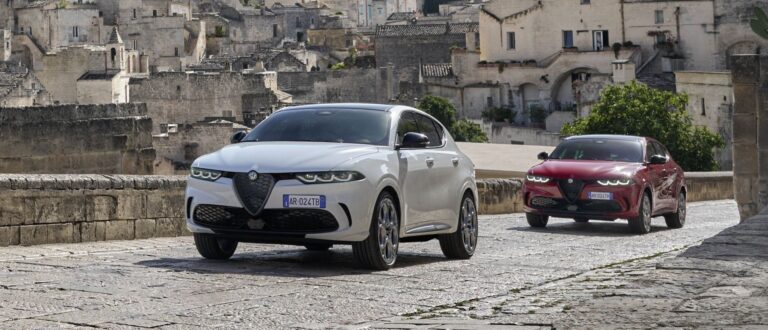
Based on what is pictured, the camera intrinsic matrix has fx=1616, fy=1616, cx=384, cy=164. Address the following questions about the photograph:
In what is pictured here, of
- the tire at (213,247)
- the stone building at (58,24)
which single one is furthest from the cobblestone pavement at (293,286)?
the stone building at (58,24)

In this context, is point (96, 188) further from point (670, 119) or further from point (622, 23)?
point (622, 23)

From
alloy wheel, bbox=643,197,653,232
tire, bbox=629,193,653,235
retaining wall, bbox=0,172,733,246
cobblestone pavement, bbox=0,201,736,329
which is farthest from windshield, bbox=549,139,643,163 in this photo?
retaining wall, bbox=0,172,733,246

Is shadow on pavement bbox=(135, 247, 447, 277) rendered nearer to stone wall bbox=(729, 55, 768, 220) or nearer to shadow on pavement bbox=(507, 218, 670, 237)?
shadow on pavement bbox=(507, 218, 670, 237)

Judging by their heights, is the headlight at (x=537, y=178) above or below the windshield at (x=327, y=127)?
below

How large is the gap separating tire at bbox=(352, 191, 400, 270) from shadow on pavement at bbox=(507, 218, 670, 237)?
7666 mm

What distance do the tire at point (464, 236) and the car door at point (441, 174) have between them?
0.18 metres

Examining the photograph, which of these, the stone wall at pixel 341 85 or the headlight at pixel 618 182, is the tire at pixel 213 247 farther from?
the stone wall at pixel 341 85

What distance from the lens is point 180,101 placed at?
8794 centimetres

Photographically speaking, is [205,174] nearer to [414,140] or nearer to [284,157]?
[284,157]

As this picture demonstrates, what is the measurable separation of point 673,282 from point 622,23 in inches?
2799

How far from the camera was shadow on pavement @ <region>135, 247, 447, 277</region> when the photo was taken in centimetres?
1237

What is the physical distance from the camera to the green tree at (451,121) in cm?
7381

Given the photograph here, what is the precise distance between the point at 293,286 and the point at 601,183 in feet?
33.4

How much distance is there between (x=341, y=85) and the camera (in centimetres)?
10162
